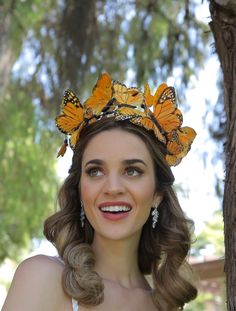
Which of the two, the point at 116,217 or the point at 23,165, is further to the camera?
the point at 23,165

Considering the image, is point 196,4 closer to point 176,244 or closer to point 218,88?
point 218,88

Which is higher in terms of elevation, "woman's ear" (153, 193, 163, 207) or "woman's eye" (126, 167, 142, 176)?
"woman's eye" (126, 167, 142, 176)

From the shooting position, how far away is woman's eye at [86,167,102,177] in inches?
105

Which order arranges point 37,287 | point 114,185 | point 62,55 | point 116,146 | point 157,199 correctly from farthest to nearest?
point 62,55, point 157,199, point 116,146, point 114,185, point 37,287

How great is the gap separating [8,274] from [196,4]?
32.9 ft

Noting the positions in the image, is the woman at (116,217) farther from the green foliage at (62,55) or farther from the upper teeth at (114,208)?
the green foliage at (62,55)

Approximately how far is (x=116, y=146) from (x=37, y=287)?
577mm

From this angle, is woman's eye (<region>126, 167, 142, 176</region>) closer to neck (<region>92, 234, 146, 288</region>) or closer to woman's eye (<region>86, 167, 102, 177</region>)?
woman's eye (<region>86, 167, 102, 177</region>)

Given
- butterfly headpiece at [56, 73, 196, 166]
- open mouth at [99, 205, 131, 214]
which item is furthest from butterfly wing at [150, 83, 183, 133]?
open mouth at [99, 205, 131, 214]

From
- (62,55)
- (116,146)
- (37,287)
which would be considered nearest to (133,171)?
(116,146)

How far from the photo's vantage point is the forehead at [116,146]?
8.83ft

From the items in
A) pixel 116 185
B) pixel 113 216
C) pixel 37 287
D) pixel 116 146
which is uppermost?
pixel 116 146

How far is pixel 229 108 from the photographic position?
2742 millimetres

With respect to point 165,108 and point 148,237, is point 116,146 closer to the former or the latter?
point 165,108
